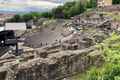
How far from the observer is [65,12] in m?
42.5

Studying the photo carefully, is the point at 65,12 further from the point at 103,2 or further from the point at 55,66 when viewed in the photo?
the point at 55,66

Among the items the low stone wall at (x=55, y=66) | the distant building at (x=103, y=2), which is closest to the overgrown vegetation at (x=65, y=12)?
the distant building at (x=103, y=2)

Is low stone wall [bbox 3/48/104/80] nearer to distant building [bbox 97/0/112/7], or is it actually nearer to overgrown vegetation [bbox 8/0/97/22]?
distant building [bbox 97/0/112/7]

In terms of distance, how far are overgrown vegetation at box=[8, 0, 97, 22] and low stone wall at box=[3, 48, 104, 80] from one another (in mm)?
26884

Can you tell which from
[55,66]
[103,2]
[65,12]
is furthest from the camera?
[65,12]

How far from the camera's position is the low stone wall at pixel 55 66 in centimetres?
1309

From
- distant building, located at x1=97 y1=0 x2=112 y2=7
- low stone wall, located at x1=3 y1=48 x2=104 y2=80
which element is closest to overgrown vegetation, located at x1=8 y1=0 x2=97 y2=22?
distant building, located at x1=97 y1=0 x2=112 y2=7

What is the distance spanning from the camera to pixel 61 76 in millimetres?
13945

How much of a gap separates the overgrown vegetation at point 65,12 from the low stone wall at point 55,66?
26.9m

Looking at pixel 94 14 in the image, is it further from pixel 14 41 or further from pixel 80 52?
pixel 80 52

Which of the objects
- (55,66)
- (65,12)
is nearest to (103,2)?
(65,12)

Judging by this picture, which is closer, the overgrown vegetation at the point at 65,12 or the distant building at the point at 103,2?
the distant building at the point at 103,2

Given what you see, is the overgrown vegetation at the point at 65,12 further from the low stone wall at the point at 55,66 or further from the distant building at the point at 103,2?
the low stone wall at the point at 55,66

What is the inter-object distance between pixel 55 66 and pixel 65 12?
28943mm
